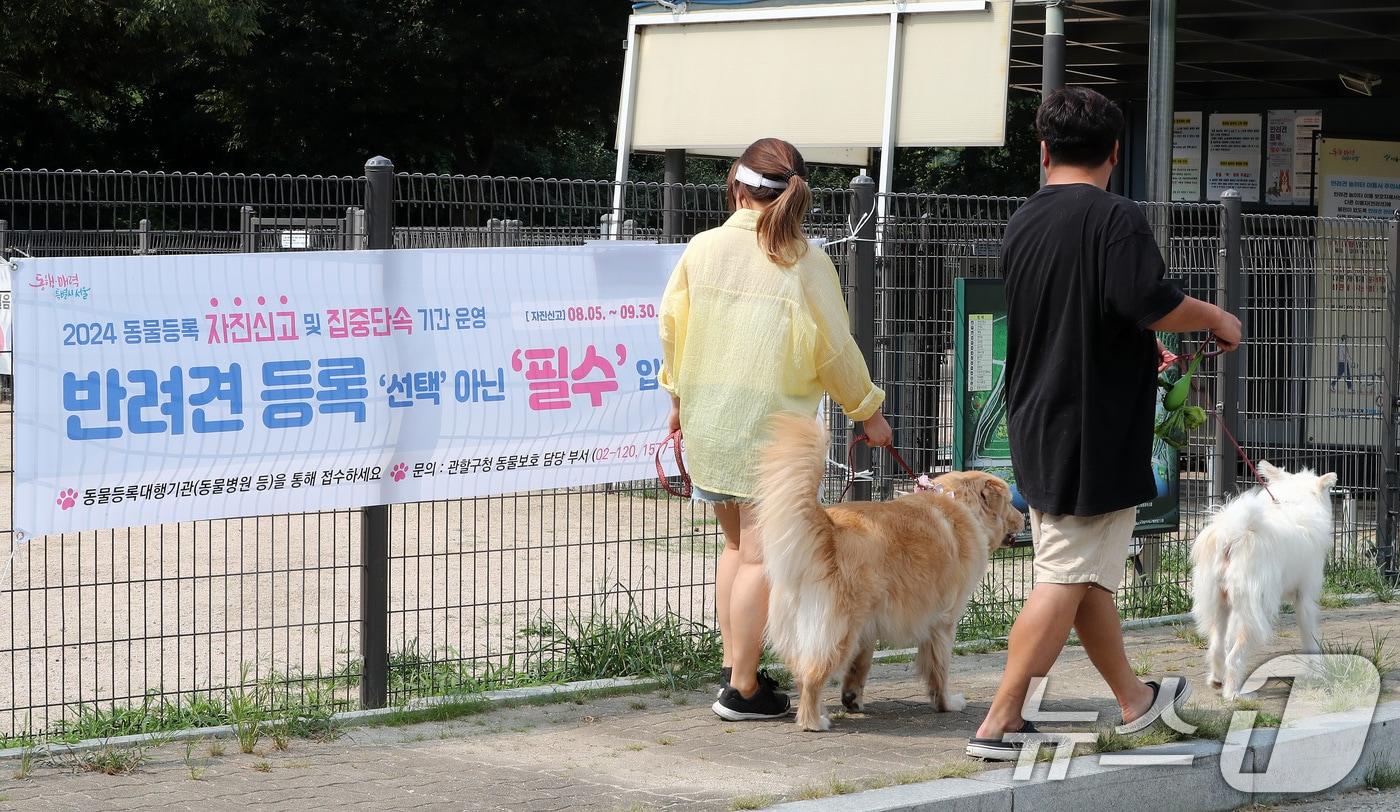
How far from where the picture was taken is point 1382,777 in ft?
17.5

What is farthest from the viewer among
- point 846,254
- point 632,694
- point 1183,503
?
point 1183,503

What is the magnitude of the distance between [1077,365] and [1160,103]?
570 centimetres

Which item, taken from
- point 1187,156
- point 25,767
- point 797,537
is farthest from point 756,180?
point 1187,156

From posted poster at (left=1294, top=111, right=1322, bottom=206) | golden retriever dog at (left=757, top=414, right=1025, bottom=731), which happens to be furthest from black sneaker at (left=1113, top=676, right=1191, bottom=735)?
posted poster at (left=1294, top=111, right=1322, bottom=206)

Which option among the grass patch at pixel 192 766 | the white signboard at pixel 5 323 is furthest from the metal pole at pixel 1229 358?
the white signboard at pixel 5 323

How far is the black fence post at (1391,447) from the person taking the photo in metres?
8.86

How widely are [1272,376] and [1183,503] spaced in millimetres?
1023

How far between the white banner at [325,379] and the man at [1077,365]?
1842 millimetres

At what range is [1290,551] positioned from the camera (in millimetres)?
6172

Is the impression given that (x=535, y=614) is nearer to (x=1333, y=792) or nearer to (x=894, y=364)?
(x=894, y=364)

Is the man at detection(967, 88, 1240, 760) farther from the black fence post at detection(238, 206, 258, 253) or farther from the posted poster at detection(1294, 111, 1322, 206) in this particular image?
the posted poster at detection(1294, 111, 1322, 206)

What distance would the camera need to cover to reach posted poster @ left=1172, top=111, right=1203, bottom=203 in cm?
1452

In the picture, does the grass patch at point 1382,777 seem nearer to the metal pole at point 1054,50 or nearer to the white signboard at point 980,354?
the white signboard at point 980,354

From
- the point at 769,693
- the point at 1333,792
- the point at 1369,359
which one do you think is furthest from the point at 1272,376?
the point at 769,693
